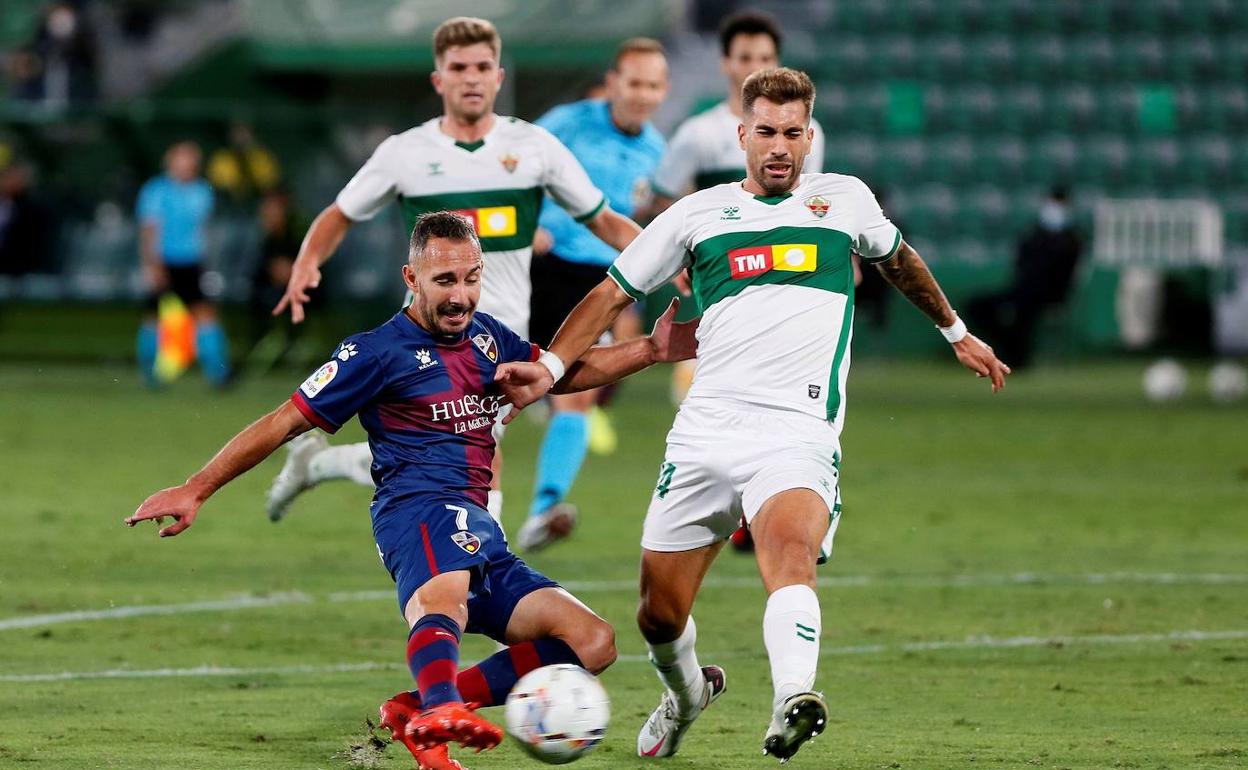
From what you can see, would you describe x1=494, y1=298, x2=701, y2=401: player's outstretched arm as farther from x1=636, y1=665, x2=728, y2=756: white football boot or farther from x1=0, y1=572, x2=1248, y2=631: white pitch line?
x1=0, y1=572, x2=1248, y2=631: white pitch line

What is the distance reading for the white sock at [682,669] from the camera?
18.9ft

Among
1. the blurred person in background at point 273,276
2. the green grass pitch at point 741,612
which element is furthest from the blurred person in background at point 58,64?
the green grass pitch at point 741,612

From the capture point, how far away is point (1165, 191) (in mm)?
25859

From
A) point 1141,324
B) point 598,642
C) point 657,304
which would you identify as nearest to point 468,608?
point 598,642

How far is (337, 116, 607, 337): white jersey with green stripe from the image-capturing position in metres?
7.86

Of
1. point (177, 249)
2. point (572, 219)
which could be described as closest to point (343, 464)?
point (572, 219)

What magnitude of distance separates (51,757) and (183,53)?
852 inches

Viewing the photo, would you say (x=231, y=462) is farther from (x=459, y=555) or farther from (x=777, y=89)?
(x=777, y=89)

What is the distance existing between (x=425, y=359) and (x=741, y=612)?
3.22 m

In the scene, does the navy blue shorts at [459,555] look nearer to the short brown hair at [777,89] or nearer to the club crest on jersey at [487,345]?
the club crest on jersey at [487,345]

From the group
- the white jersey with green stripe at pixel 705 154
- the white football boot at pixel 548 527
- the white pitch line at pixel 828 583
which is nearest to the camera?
the white pitch line at pixel 828 583

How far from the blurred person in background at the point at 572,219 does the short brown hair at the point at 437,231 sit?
11.8 ft

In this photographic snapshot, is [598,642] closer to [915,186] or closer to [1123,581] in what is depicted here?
[1123,581]

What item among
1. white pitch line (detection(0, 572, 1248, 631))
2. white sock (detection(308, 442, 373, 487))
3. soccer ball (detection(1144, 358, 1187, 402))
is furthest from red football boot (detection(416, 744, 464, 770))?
soccer ball (detection(1144, 358, 1187, 402))
